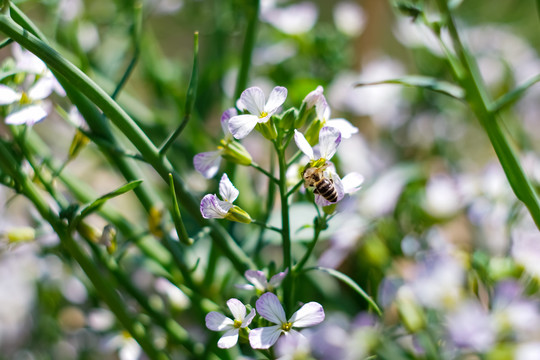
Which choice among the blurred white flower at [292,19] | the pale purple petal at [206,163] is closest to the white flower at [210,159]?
the pale purple petal at [206,163]

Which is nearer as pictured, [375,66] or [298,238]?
[298,238]

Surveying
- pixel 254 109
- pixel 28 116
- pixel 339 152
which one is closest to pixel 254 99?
pixel 254 109

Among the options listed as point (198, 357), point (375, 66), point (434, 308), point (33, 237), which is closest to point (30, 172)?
point (33, 237)

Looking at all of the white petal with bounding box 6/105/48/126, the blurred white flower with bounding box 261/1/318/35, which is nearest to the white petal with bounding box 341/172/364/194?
the white petal with bounding box 6/105/48/126

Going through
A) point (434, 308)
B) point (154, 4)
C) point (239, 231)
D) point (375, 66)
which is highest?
point (154, 4)

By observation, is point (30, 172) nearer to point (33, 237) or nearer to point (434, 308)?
point (33, 237)

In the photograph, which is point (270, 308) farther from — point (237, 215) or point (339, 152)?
point (339, 152)

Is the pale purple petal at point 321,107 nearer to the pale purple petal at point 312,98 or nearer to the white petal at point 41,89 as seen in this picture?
the pale purple petal at point 312,98
